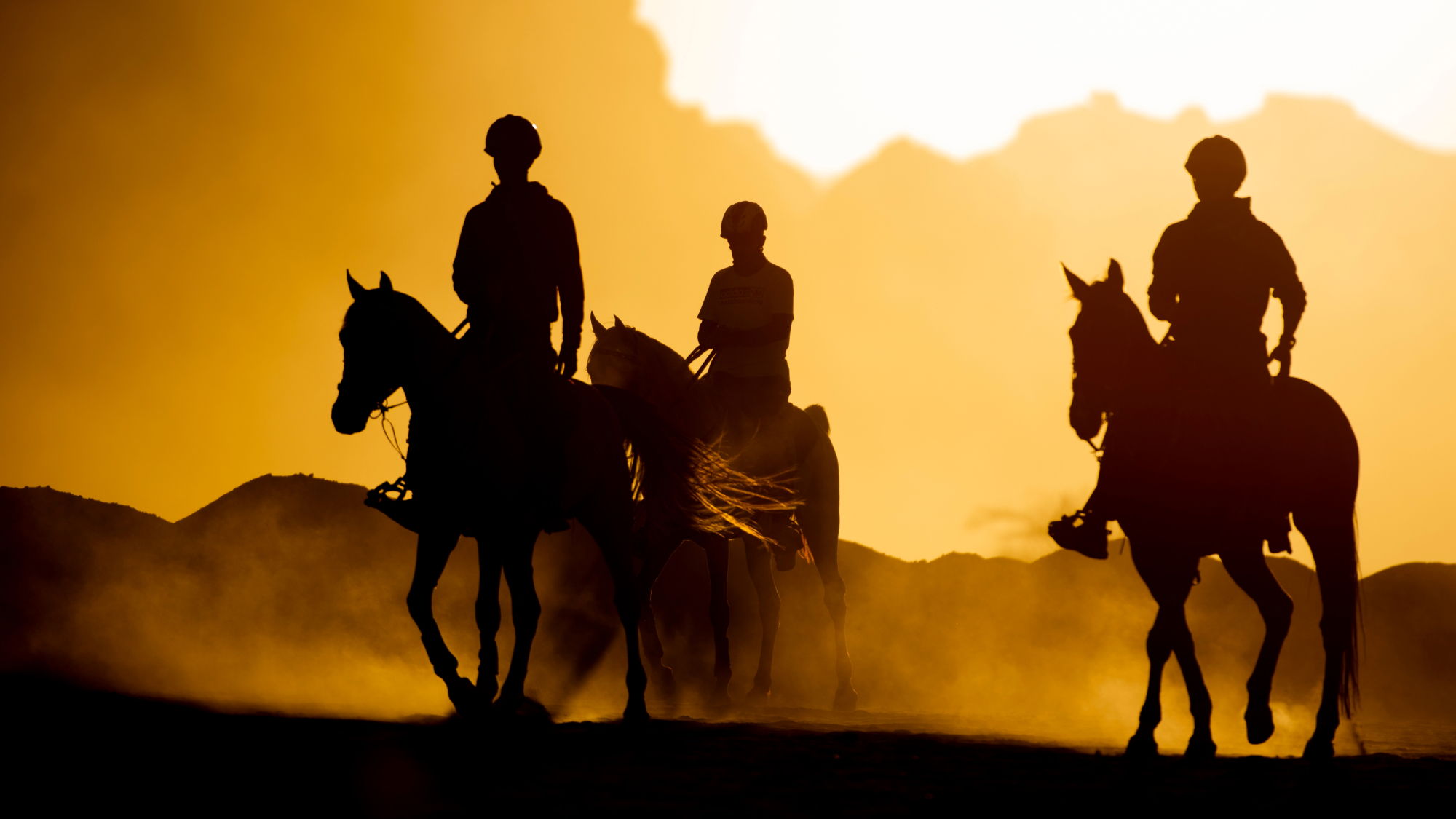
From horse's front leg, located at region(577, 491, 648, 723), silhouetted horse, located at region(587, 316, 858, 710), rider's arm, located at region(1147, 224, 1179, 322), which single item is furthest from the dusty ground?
silhouetted horse, located at region(587, 316, 858, 710)

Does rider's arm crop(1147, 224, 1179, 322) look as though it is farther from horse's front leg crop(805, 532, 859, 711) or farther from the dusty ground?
horse's front leg crop(805, 532, 859, 711)

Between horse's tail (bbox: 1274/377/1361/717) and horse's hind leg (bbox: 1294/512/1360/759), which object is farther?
horse's hind leg (bbox: 1294/512/1360/759)

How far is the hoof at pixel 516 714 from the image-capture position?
7613 millimetres

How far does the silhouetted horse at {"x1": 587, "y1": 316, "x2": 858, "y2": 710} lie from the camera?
10836mm

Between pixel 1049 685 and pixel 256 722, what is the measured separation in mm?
21566

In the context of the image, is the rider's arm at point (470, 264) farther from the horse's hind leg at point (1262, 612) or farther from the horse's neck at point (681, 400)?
the horse's hind leg at point (1262, 612)

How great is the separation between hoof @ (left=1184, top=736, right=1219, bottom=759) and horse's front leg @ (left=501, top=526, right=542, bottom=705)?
3.87m

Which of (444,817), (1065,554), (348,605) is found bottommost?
(444,817)

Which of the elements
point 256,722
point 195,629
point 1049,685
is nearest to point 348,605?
point 195,629

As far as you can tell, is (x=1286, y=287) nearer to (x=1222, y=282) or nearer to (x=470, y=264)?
(x=1222, y=282)

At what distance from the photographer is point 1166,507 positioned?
25.3 ft

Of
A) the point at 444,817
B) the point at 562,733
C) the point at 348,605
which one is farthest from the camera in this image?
the point at 348,605

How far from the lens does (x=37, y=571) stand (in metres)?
22.1

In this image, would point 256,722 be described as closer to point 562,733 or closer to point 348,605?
point 562,733
